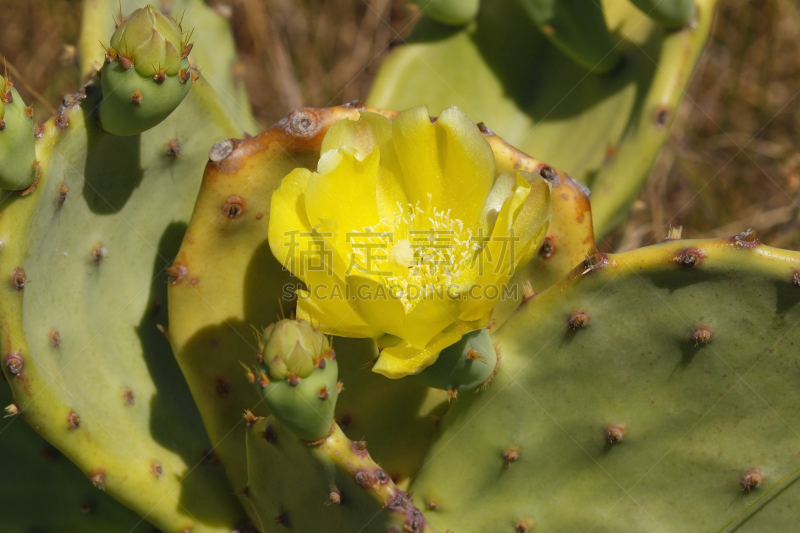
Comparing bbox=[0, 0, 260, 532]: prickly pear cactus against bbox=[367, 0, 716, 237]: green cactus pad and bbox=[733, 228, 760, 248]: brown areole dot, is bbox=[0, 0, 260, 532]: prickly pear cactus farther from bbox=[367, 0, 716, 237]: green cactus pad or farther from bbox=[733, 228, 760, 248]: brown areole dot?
bbox=[733, 228, 760, 248]: brown areole dot

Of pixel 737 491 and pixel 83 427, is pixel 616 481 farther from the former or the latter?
pixel 83 427

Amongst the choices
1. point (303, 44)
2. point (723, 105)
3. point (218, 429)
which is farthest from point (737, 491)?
point (303, 44)

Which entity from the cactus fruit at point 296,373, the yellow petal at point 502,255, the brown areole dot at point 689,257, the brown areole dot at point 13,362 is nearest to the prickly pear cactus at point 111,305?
the brown areole dot at point 13,362

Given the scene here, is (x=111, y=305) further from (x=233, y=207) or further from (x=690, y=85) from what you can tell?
(x=690, y=85)

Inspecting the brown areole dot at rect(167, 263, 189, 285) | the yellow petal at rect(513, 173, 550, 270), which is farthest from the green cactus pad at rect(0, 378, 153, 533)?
the yellow petal at rect(513, 173, 550, 270)

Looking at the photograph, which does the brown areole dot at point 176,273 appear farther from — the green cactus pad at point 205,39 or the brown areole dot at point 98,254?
the green cactus pad at point 205,39
